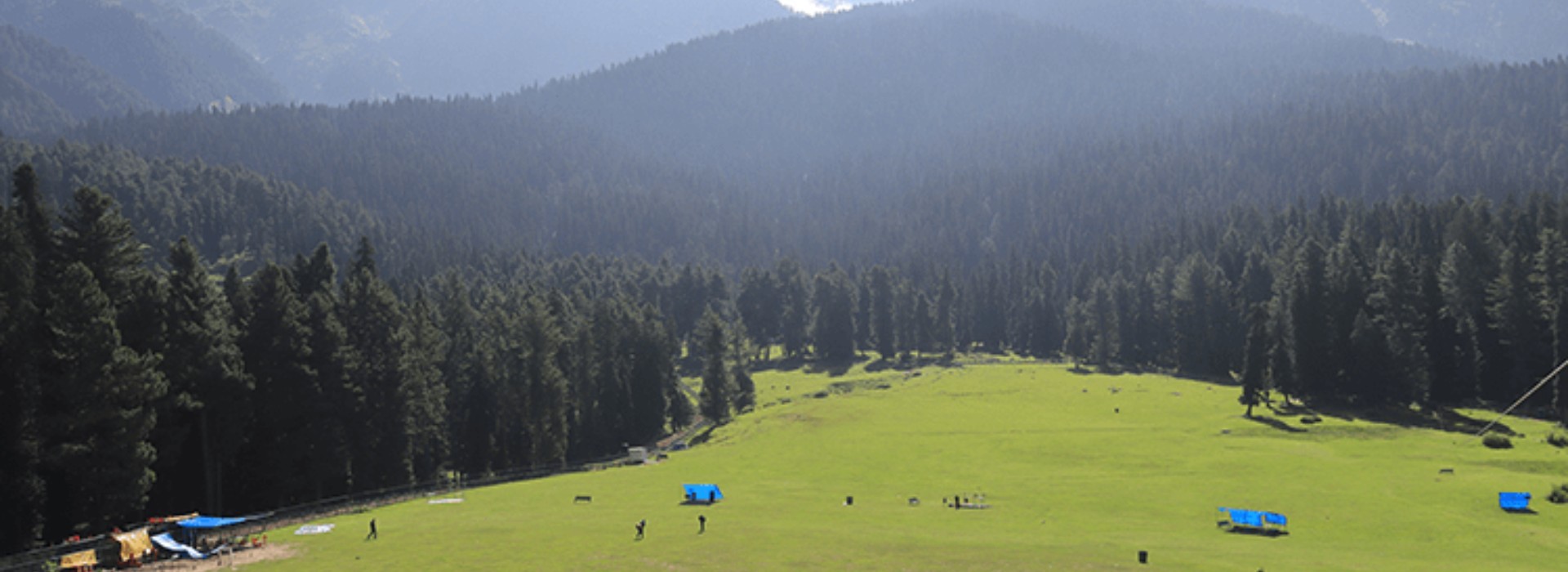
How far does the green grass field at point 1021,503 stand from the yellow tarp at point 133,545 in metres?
6.57

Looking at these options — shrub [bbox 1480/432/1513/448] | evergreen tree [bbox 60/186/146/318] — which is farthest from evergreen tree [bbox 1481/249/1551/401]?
evergreen tree [bbox 60/186/146/318]

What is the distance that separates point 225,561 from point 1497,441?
8929 centimetres

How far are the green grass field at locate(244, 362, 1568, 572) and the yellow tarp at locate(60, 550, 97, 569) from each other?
24.9 feet

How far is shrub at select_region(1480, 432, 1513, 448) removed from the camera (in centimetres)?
7249

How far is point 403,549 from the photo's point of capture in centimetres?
4625

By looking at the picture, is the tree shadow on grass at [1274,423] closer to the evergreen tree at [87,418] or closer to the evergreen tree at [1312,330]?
the evergreen tree at [1312,330]

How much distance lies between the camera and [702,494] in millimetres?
63094

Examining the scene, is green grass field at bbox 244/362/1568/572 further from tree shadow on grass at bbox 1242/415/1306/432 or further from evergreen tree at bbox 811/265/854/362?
evergreen tree at bbox 811/265/854/362

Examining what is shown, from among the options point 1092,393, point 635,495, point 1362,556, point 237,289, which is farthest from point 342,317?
point 1092,393

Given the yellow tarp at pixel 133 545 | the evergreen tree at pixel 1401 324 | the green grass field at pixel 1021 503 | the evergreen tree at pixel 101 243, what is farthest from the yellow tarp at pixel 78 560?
the evergreen tree at pixel 1401 324

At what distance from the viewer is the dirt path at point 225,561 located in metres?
43.6

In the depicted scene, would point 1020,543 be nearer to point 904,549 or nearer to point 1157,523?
point 904,549

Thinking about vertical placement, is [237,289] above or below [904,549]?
above

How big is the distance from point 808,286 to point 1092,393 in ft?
289
